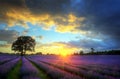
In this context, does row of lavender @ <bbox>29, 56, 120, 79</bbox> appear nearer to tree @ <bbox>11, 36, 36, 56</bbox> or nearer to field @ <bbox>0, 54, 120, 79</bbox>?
field @ <bbox>0, 54, 120, 79</bbox>

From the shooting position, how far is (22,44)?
73875mm

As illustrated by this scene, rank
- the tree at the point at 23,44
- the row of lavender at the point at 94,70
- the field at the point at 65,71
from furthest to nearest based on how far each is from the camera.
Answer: the tree at the point at 23,44
the field at the point at 65,71
the row of lavender at the point at 94,70

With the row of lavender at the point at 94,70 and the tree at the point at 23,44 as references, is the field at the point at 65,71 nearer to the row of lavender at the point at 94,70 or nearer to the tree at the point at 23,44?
the row of lavender at the point at 94,70

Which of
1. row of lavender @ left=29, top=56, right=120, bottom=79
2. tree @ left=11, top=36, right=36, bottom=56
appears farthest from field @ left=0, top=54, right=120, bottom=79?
tree @ left=11, top=36, right=36, bottom=56

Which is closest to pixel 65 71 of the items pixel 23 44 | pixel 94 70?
pixel 94 70

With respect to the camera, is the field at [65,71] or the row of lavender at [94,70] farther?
the field at [65,71]

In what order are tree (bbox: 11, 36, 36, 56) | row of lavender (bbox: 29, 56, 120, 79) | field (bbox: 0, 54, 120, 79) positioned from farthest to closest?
1. tree (bbox: 11, 36, 36, 56)
2. field (bbox: 0, 54, 120, 79)
3. row of lavender (bbox: 29, 56, 120, 79)

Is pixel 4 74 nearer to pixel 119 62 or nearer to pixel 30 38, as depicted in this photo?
pixel 119 62

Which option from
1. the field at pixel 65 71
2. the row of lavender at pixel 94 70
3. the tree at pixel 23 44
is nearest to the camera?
the row of lavender at pixel 94 70

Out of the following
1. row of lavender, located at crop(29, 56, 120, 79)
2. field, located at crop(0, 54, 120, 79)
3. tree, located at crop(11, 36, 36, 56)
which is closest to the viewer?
row of lavender, located at crop(29, 56, 120, 79)

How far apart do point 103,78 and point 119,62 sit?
8.55 metres

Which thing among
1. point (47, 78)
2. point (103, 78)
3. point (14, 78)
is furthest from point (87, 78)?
point (14, 78)

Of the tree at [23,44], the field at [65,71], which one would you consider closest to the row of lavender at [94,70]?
the field at [65,71]

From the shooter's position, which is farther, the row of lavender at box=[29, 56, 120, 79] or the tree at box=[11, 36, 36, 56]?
the tree at box=[11, 36, 36, 56]
